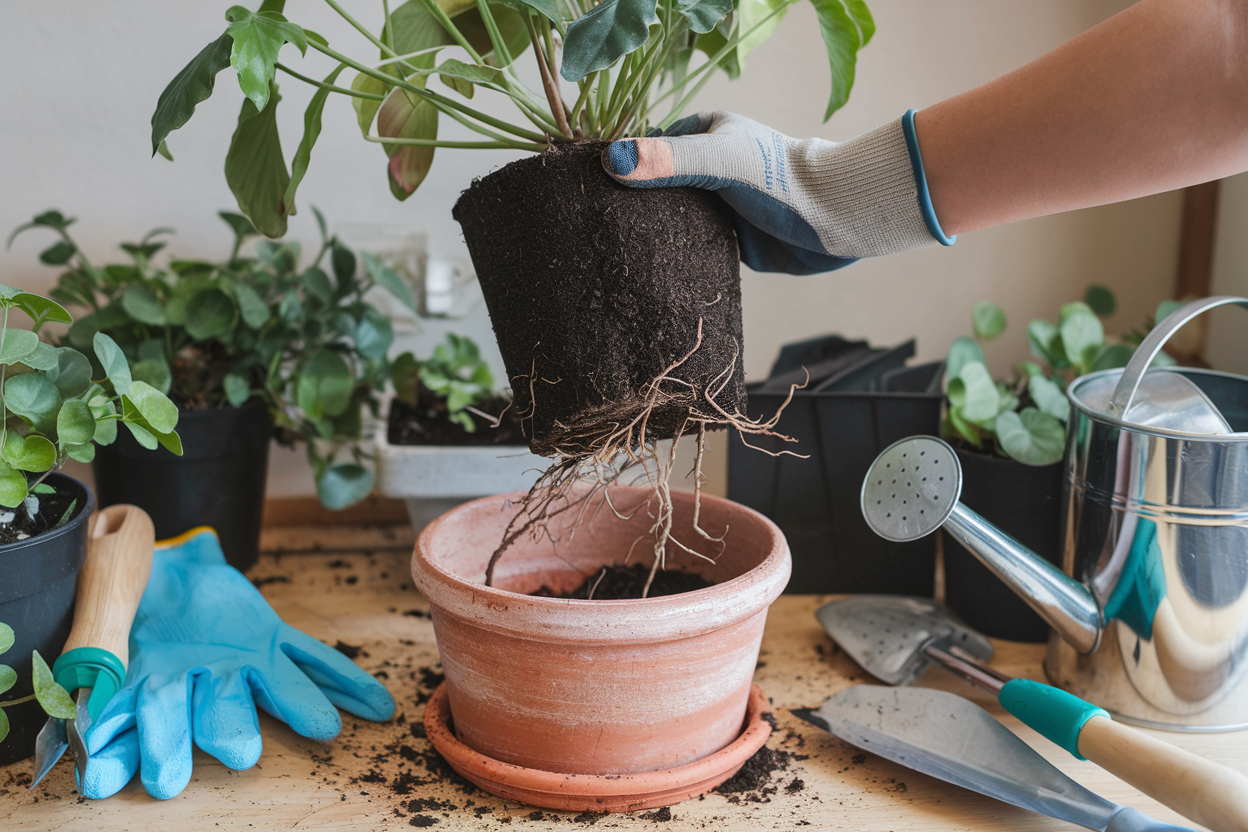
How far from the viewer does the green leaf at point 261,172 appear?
68 cm

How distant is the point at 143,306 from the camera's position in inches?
36.9

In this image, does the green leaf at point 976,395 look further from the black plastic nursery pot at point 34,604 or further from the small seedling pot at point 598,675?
the black plastic nursery pot at point 34,604

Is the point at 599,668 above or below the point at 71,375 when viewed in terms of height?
below

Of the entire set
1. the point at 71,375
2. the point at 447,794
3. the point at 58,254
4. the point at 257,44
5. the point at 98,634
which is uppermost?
the point at 257,44

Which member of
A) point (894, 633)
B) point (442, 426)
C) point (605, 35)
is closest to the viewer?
point (605, 35)

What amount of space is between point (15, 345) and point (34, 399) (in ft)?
0.18

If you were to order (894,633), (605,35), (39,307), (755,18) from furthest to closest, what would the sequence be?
(894,633)
(755,18)
(39,307)
(605,35)

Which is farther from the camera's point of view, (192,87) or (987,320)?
(987,320)

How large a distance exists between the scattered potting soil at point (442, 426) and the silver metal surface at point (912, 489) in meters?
0.44

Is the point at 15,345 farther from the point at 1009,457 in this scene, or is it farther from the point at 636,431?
the point at 1009,457

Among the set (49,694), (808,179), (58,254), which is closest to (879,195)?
(808,179)

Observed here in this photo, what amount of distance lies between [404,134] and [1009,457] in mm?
680

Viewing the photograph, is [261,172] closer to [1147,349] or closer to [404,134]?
[404,134]

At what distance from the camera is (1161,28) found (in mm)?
512
